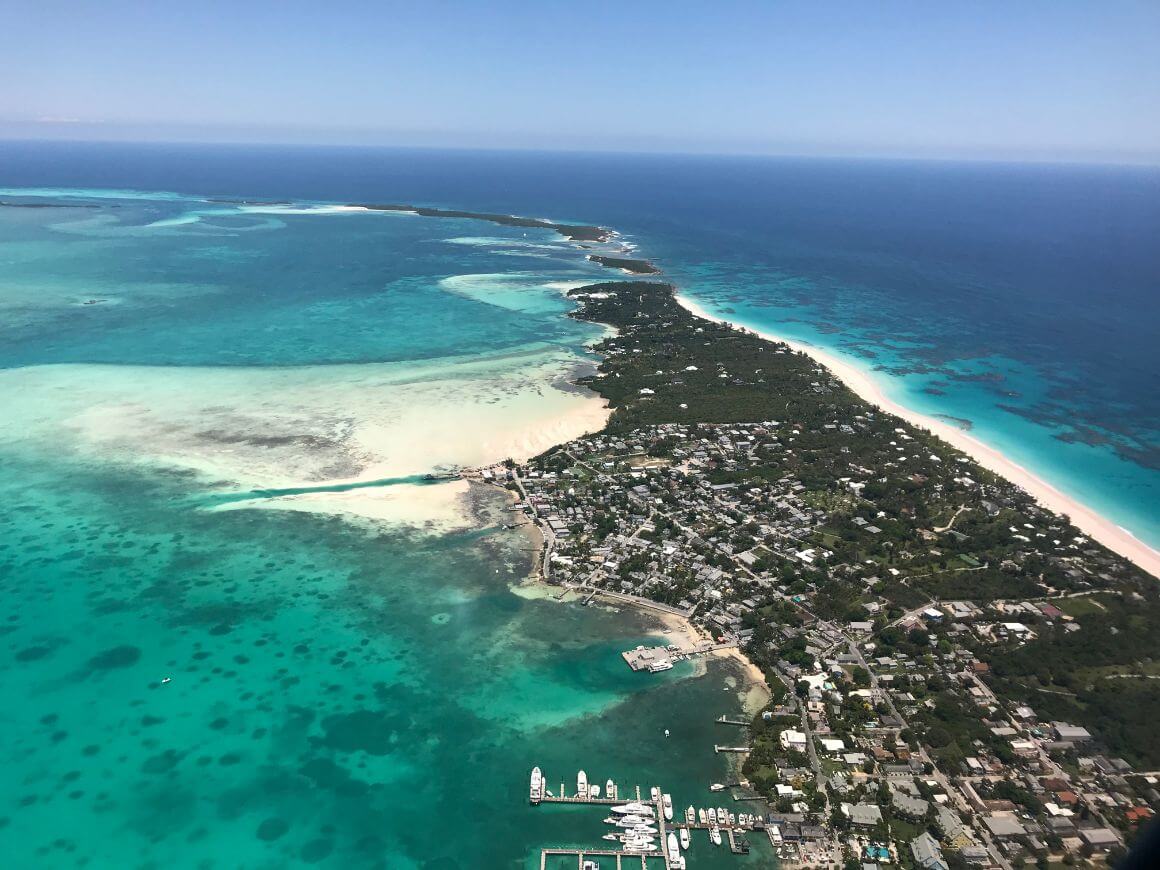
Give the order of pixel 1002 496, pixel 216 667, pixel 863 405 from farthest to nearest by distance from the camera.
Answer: pixel 863 405
pixel 1002 496
pixel 216 667

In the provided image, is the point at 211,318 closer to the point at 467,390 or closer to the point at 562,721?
the point at 467,390

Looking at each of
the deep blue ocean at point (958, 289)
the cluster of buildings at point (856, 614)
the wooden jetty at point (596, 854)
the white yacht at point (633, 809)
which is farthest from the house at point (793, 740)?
the deep blue ocean at point (958, 289)

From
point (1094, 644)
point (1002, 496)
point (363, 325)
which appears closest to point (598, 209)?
point (363, 325)

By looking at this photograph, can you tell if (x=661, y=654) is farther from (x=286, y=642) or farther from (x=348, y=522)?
(x=348, y=522)

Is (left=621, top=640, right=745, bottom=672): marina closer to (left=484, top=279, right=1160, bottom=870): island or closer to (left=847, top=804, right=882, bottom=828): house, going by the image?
(left=484, top=279, right=1160, bottom=870): island

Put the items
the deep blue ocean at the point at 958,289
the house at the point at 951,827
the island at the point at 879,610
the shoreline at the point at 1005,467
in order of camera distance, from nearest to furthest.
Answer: the house at the point at 951,827 < the island at the point at 879,610 < the shoreline at the point at 1005,467 < the deep blue ocean at the point at 958,289

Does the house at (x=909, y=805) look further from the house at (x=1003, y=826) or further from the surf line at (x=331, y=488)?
the surf line at (x=331, y=488)
